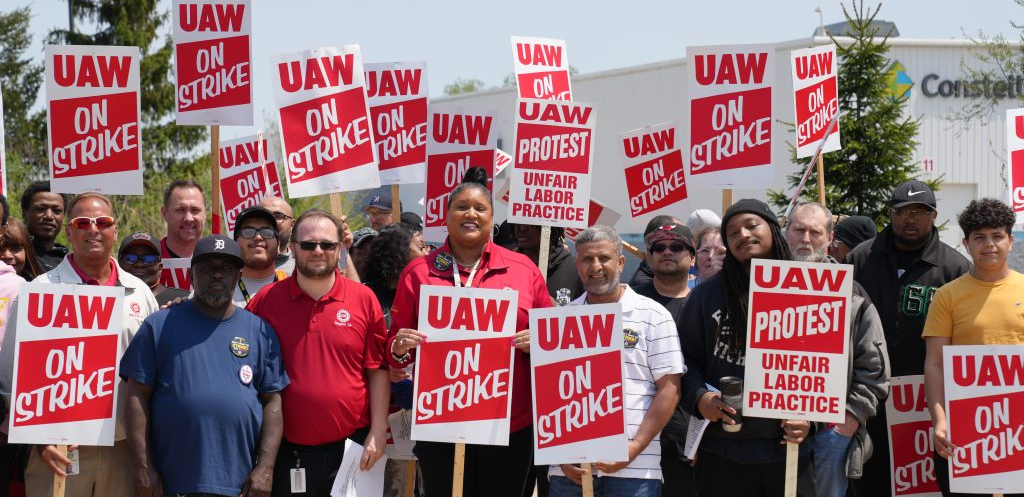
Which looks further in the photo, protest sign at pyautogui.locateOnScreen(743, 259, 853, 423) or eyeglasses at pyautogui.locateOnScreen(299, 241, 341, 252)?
eyeglasses at pyautogui.locateOnScreen(299, 241, 341, 252)

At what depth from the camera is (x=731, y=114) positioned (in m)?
10.2

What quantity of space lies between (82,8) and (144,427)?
35026 mm

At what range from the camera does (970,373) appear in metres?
6.59

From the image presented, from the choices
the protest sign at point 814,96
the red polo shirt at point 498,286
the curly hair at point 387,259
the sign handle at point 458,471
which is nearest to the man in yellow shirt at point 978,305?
the red polo shirt at point 498,286

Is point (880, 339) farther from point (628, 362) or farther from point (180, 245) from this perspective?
point (180, 245)

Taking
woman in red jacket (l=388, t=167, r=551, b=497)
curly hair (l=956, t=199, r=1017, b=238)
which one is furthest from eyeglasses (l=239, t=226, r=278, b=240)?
curly hair (l=956, t=199, r=1017, b=238)

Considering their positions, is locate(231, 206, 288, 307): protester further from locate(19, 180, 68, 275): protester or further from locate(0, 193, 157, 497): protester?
locate(19, 180, 68, 275): protester

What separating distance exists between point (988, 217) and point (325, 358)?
3.72 metres

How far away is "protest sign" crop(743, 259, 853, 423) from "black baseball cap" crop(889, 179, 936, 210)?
1.93 m

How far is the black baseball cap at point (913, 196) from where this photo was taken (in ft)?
26.5

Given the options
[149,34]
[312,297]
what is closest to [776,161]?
[312,297]

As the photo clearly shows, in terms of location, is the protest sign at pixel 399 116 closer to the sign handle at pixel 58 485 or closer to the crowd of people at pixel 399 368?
the crowd of people at pixel 399 368

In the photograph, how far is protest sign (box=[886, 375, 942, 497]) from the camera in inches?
301

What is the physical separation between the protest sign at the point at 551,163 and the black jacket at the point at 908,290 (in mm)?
2050
